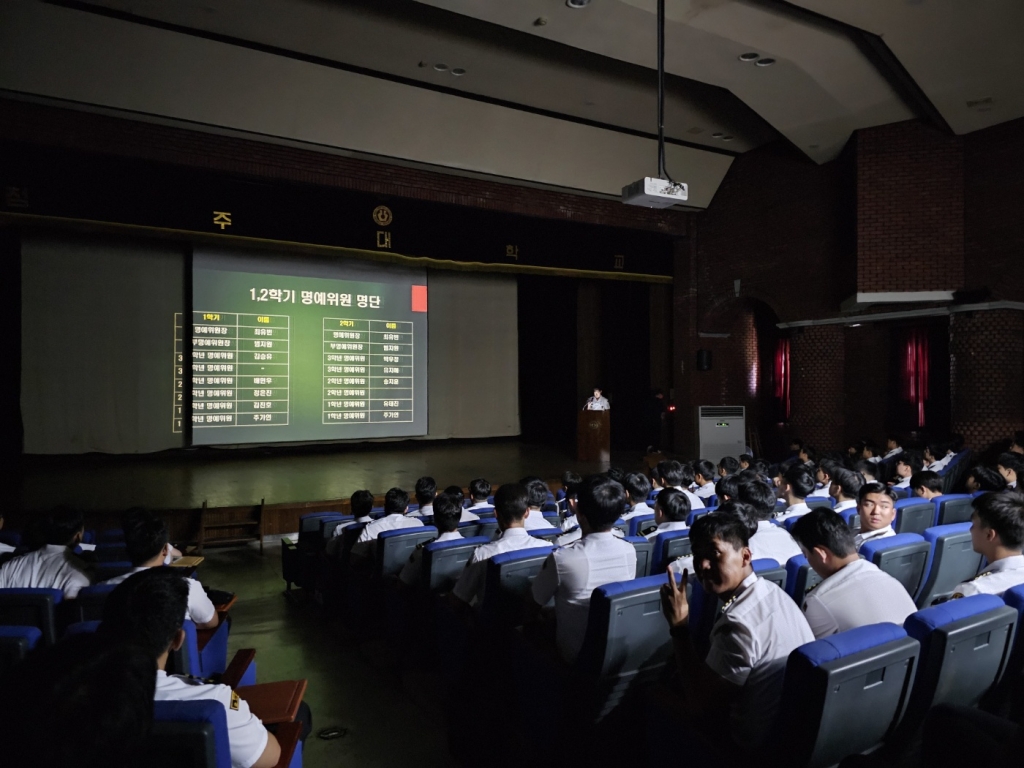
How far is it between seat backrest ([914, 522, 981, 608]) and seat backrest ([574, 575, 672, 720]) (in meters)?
1.49

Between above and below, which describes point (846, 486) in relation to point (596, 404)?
below

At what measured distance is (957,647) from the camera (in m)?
1.52

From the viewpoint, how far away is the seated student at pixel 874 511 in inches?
106

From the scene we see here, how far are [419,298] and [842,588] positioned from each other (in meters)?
8.59

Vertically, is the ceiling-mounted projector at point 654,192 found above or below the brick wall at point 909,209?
below

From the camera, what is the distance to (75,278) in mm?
8008

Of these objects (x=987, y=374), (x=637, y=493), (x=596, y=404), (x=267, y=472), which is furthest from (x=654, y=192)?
(x=267, y=472)

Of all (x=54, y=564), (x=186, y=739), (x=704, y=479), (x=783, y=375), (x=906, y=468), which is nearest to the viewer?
A: (x=186, y=739)

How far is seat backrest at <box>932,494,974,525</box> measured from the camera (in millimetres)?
3748

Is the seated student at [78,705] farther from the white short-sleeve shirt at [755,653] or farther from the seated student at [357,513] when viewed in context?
the seated student at [357,513]

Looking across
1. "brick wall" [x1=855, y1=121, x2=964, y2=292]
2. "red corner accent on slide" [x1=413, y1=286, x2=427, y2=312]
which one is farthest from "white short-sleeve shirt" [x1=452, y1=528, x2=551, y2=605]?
"red corner accent on slide" [x1=413, y1=286, x2=427, y2=312]

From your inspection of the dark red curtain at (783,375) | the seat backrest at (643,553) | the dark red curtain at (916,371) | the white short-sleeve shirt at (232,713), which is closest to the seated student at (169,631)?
the white short-sleeve shirt at (232,713)

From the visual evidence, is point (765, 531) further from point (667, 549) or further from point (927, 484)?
point (927, 484)

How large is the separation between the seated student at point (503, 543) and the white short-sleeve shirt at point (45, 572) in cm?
146
